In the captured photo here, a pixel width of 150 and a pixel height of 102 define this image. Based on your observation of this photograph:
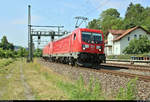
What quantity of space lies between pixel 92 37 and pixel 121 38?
3863 cm

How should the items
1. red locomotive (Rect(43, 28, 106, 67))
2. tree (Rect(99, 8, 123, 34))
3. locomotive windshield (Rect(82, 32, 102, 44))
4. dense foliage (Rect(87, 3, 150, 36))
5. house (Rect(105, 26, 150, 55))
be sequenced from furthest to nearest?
dense foliage (Rect(87, 3, 150, 36))
tree (Rect(99, 8, 123, 34))
house (Rect(105, 26, 150, 55))
locomotive windshield (Rect(82, 32, 102, 44))
red locomotive (Rect(43, 28, 106, 67))

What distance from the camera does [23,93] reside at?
6922 millimetres

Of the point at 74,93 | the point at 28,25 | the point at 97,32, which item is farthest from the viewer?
the point at 28,25

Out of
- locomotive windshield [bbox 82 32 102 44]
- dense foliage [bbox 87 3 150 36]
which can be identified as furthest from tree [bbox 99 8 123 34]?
locomotive windshield [bbox 82 32 102 44]

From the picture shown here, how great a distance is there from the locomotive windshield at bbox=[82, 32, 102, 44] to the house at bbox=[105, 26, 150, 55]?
1465 inches

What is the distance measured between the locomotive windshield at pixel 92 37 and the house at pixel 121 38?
3720 centimetres

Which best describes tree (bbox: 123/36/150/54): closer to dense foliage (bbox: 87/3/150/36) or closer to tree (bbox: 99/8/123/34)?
tree (bbox: 99/8/123/34)

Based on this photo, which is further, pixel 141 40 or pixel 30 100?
pixel 141 40

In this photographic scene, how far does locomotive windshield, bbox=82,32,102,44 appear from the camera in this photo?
15752 millimetres

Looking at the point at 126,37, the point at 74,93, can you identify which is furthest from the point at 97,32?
the point at 126,37

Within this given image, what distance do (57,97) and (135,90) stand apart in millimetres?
2724

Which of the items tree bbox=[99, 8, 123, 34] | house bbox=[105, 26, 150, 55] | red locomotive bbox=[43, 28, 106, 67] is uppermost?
tree bbox=[99, 8, 123, 34]

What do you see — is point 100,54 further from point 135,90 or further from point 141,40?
point 141,40

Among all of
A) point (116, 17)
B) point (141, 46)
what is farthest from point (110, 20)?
point (141, 46)
